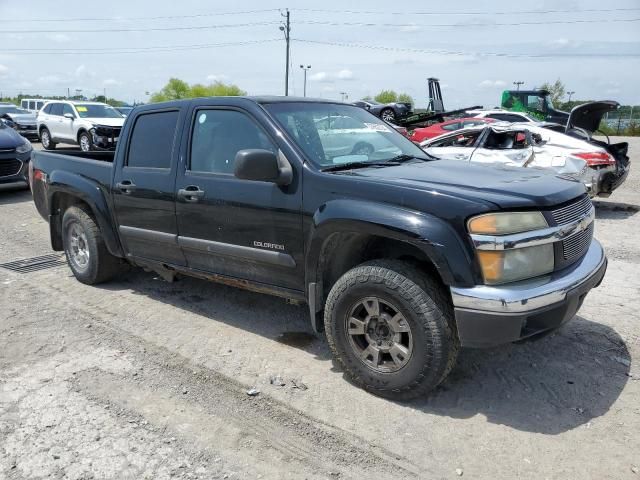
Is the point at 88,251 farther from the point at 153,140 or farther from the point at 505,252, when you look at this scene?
the point at 505,252

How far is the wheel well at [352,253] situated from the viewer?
3406 mm

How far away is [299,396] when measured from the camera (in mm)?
3369

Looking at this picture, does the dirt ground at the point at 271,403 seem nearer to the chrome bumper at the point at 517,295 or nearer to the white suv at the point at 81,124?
the chrome bumper at the point at 517,295

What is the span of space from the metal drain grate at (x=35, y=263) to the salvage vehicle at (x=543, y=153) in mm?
5584

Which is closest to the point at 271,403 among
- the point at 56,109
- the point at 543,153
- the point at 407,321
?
the point at 407,321

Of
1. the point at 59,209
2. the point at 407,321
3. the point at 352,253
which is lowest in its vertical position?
the point at 407,321

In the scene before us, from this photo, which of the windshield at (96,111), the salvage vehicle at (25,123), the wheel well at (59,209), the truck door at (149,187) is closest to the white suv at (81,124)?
the windshield at (96,111)

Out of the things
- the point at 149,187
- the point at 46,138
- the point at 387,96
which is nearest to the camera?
the point at 149,187

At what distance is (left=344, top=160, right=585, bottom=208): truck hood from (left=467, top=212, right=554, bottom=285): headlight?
80 millimetres

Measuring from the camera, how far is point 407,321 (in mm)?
3105

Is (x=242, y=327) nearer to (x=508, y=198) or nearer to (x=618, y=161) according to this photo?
(x=508, y=198)

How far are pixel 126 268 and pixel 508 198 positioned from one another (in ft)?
12.8

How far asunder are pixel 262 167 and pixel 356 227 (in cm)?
Result: 73

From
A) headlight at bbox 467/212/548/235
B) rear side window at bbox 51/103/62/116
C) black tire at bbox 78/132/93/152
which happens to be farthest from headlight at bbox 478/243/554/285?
rear side window at bbox 51/103/62/116
